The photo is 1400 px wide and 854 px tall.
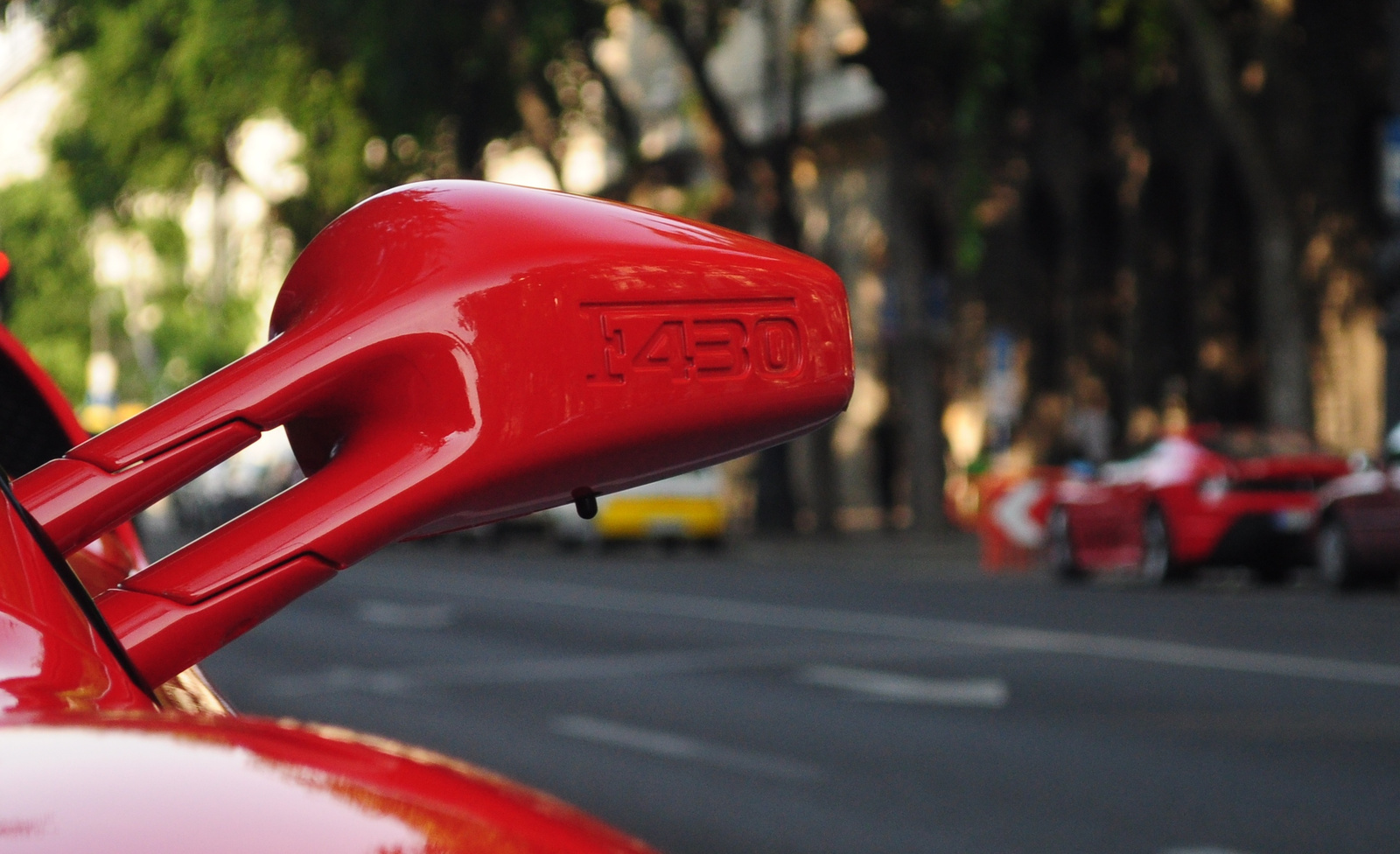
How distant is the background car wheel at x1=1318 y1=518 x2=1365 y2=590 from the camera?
56.5 ft

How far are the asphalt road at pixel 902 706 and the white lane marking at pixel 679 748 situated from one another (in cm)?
2

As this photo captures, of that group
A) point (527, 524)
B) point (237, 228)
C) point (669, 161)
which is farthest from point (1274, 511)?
point (237, 228)

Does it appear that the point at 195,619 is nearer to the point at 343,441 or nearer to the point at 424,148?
the point at 343,441

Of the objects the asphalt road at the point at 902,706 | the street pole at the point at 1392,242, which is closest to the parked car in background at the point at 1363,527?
the asphalt road at the point at 902,706

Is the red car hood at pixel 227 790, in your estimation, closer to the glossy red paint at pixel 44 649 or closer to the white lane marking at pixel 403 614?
the glossy red paint at pixel 44 649

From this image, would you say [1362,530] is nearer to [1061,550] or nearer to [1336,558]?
[1336,558]

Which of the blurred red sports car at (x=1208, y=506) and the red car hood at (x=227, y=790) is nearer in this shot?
the red car hood at (x=227, y=790)

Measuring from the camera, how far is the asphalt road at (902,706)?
24.9 ft

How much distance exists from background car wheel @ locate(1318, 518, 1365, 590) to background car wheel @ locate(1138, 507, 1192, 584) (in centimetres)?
186

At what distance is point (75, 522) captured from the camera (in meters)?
1.29

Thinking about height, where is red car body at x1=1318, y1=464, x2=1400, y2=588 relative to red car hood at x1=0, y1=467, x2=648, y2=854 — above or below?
below

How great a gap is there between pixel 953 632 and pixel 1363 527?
4.07 metres

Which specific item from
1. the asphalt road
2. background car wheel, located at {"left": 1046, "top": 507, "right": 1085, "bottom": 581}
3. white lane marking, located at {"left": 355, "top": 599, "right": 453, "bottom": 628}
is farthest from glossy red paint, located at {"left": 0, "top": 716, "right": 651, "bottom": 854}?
background car wheel, located at {"left": 1046, "top": 507, "right": 1085, "bottom": 581}

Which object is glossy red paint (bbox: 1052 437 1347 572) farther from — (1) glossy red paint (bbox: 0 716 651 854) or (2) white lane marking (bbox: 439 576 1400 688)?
(1) glossy red paint (bbox: 0 716 651 854)
